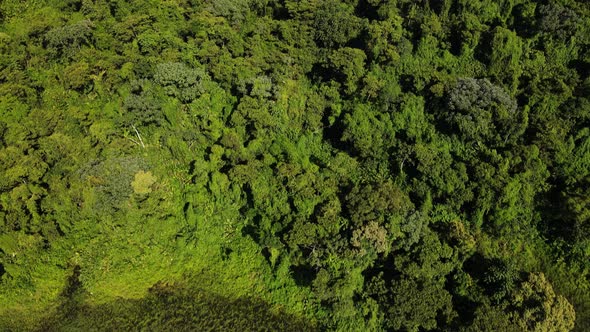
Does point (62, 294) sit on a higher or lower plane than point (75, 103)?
lower

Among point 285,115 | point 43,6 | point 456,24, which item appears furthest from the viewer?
point 43,6

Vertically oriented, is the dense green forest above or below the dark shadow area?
above

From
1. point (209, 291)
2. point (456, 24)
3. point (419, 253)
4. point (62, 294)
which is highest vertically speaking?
point (456, 24)

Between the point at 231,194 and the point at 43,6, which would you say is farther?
the point at 43,6

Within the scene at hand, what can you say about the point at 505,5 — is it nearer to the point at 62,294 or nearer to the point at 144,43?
the point at 144,43

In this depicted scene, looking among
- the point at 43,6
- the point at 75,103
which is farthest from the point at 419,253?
the point at 43,6

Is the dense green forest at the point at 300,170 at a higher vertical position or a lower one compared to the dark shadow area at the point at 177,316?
higher
